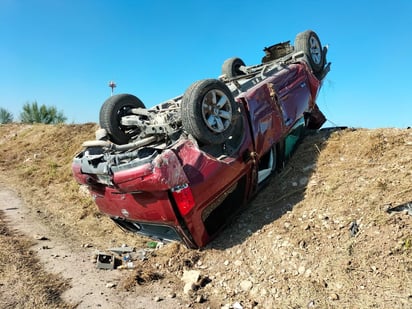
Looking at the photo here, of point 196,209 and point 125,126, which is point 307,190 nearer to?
point 196,209

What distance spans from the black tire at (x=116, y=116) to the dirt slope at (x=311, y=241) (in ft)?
4.71

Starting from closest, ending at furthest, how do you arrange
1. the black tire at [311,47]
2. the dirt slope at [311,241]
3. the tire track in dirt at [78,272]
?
the dirt slope at [311,241], the tire track in dirt at [78,272], the black tire at [311,47]

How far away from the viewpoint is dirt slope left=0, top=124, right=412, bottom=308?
292 cm

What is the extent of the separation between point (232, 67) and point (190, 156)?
3.41 metres

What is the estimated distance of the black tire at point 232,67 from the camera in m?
6.36

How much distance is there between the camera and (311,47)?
5.79m

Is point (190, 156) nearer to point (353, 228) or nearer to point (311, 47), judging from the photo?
point (353, 228)

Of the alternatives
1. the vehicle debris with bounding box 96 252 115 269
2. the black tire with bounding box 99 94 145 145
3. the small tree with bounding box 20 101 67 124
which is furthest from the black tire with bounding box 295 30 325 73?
the small tree with bounding box 20 101 67 124

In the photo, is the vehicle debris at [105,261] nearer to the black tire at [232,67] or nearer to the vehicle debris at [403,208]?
the vehicle debris at [403,208]

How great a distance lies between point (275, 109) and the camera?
4.54m

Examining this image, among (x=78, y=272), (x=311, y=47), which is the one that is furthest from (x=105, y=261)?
(x=311, y=47)

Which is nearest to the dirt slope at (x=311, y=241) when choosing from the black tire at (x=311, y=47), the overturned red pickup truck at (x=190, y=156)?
the overturned red pickup truck at (x=190, y=156)

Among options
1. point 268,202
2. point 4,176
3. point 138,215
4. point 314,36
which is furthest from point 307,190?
point 4,176

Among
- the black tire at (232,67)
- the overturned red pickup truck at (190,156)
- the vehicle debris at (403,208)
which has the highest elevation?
the black tire at (232,67)
